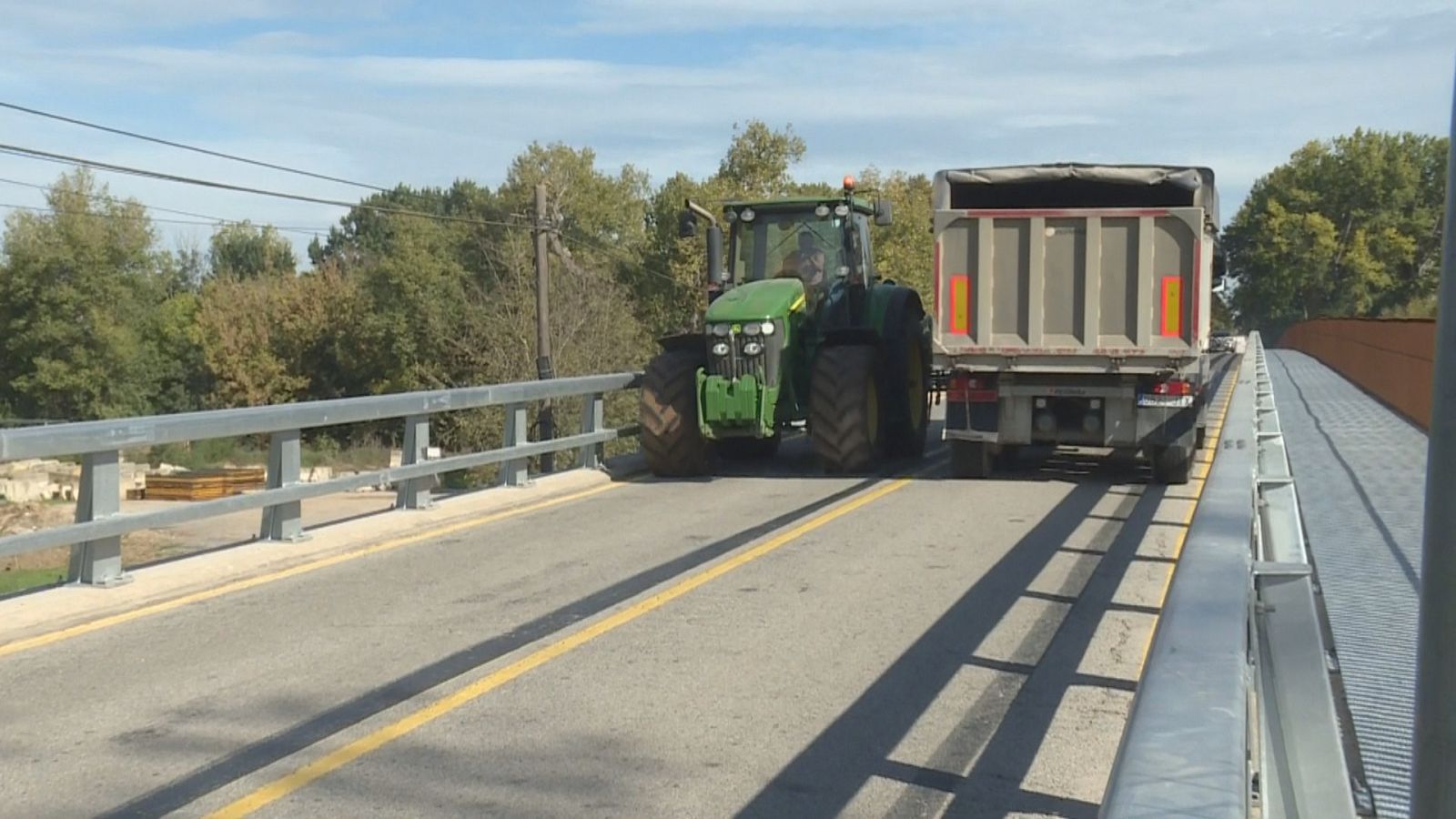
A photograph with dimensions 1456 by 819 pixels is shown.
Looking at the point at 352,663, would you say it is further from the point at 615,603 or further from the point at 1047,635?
the point at 1047,635

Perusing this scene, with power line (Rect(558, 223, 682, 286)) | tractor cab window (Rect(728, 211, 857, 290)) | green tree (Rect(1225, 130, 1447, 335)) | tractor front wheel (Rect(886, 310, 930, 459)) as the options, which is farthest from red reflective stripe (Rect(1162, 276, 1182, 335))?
green tree (Rect(1225, 130, 1447, 335))

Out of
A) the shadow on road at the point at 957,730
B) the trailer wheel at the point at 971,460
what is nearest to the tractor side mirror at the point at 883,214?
the trailer wheel at the point at 971,460

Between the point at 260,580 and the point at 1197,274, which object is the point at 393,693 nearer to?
the point at 260,580

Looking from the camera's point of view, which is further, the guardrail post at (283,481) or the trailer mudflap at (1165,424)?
the trailer mudflap at (1165,424)

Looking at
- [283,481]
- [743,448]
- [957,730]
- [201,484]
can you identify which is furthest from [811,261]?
[201,484]

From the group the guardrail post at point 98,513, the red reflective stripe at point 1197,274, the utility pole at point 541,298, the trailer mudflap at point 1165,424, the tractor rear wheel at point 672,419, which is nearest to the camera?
the guardrail post at point 98,513

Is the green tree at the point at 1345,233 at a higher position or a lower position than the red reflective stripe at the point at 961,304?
higher

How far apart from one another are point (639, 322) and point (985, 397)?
4592 centimetres

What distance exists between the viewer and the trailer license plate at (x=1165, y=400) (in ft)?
43.6

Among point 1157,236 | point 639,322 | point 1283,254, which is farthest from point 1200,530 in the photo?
point 1283,254

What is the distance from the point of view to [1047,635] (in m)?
7.46

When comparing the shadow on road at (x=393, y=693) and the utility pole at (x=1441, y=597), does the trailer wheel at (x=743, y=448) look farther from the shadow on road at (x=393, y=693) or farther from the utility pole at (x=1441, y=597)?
the utility pole at (x=1441, y=597)

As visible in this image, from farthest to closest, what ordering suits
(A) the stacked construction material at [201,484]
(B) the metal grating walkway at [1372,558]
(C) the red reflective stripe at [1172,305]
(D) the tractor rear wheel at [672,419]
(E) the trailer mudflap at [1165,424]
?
(A) the stacked construction material at [201,484]
(D) the tractor rear wheel at [672,419]
(E) the trailer mudflap at [1165,424]
(C) the red reflective stripe at [1172,305]
(B) the metal grating walkway at [1372,558]

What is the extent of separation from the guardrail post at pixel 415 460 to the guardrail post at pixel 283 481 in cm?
157
